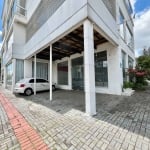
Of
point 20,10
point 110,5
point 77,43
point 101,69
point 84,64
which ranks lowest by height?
point 84,64

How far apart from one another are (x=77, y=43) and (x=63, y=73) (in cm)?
560

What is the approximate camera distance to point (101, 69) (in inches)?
366

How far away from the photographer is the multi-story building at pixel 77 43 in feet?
14.6

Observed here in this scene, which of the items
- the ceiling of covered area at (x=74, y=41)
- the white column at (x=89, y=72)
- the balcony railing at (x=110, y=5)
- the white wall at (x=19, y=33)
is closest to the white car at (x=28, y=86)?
the ceiling of covered area at (x=74, y=41)

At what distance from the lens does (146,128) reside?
126 inches

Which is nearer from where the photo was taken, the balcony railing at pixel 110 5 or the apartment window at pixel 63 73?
the balcony railing at pixel 110 5

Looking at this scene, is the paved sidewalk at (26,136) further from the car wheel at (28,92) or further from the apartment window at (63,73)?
the apartment window at (63,73)

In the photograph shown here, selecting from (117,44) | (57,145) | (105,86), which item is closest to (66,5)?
(117,44)

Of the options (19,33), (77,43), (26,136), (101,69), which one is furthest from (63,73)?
(26,136)

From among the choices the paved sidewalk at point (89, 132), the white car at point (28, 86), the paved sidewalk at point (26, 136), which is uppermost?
the white car at point (28, 86)

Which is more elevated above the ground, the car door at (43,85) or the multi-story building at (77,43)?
the multi-story building at (77,43)

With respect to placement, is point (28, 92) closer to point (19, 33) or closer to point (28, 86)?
point (28, 86)

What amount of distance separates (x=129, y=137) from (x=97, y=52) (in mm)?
7677

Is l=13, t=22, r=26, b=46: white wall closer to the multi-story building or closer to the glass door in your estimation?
the multi-story building
